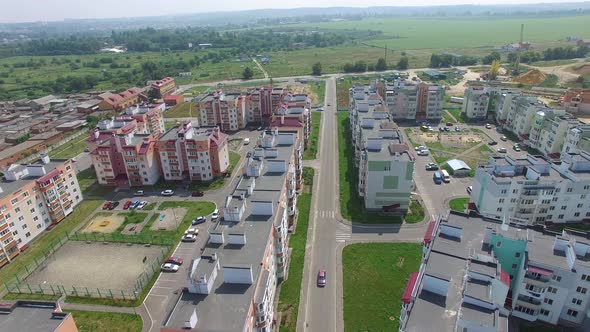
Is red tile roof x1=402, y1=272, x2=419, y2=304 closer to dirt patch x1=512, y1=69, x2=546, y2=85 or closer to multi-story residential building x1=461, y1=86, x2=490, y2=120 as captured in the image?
multi-story residential building x1=461, y1=86, x2=490, y2=120

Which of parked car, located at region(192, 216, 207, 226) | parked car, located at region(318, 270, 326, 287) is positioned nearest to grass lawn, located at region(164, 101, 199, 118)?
parked car, located at region(192, 216, 207, 226)

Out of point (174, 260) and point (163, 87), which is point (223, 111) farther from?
point (163, 87)

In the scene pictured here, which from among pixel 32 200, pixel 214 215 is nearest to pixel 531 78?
pixel 214 215

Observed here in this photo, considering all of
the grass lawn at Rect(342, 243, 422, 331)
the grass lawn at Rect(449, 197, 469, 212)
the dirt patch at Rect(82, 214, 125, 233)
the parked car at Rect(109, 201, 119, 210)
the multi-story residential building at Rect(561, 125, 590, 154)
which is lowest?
the grass lawn at Rect(342, 243, 422, 331)

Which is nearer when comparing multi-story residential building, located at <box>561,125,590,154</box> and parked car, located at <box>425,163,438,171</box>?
multi-story residential building, located at <box>561,125,590,154</box>

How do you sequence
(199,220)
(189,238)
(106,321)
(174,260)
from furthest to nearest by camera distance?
1. (199,220)
2. (189,238)
3. (174,260)
4. (106,321)
